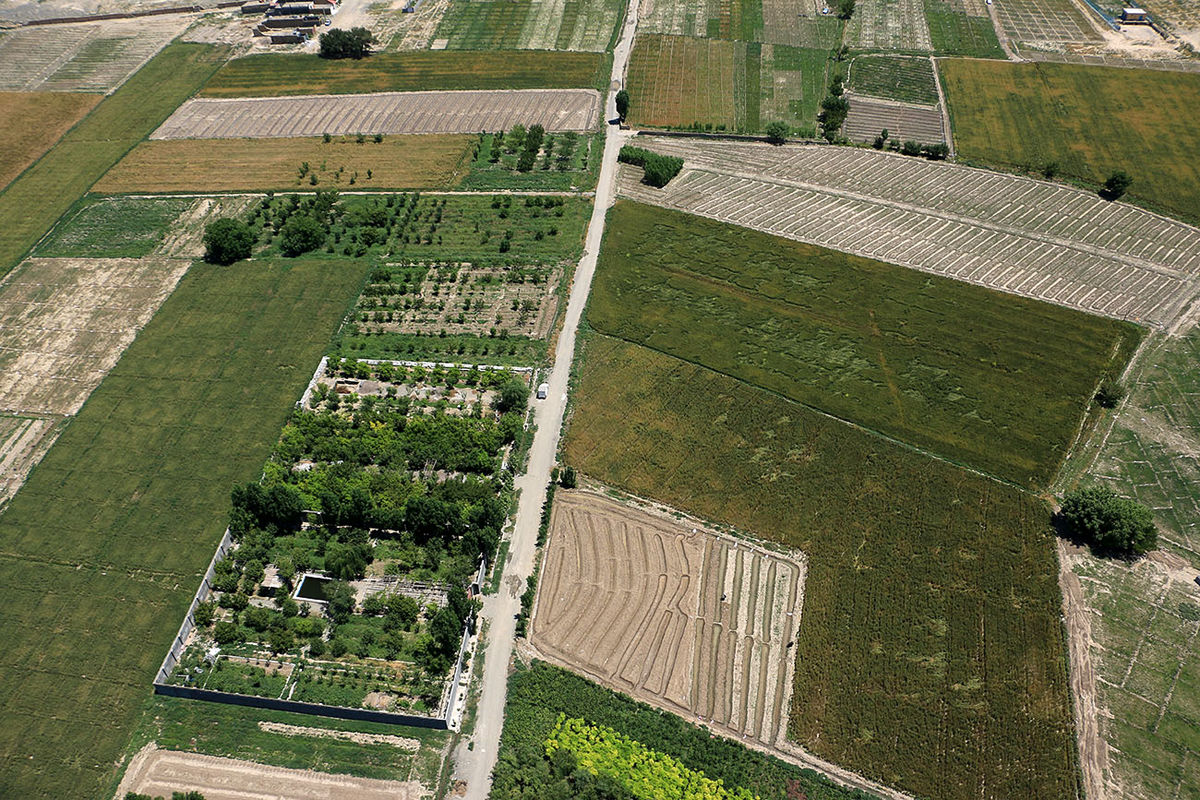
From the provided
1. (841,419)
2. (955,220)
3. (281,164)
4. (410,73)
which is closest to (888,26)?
(955,220)

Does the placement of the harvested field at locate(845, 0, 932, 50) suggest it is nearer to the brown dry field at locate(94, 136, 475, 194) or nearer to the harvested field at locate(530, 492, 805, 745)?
the brown dry field at locate(94, 136, 475, 194)

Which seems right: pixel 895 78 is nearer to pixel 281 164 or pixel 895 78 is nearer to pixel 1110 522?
pixel 1110 522

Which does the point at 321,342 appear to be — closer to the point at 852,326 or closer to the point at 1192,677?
the point at 852,326

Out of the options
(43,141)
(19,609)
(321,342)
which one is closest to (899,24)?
(321,342)

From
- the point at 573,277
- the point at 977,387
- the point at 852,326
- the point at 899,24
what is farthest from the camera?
the point at 899,24

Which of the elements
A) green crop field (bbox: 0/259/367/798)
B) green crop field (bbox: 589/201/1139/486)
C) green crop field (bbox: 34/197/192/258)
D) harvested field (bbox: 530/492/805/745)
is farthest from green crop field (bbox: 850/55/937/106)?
green crop field (bbox: 34/197/192/258)

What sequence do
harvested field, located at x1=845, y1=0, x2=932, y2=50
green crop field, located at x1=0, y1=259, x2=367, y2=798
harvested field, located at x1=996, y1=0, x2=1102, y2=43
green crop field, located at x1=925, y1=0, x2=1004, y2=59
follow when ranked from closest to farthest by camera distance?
green crop field, located at x1=0, y1=259, x2=367, y2=798 → green crop field, located at x1=925, y1=0, x2=1004, y2=59 → harvested field, located at x1=996, y1=0, x2=1102, y2=43 → harvested field, located at x1=845, y1=0, x2=932, y2=50
